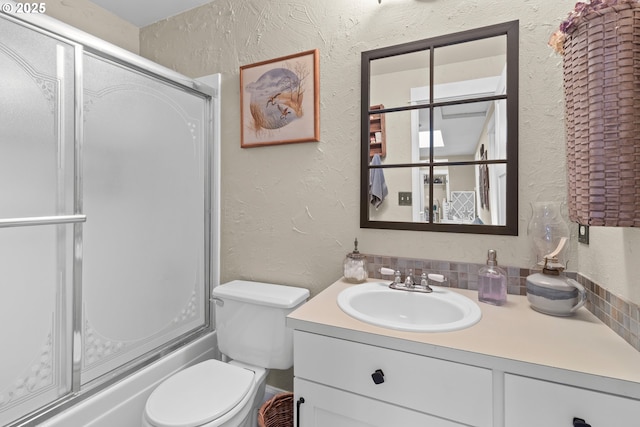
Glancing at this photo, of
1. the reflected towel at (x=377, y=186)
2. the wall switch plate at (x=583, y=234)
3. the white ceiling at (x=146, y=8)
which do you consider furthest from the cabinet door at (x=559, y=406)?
the white ceiling at (x=146, y=8)

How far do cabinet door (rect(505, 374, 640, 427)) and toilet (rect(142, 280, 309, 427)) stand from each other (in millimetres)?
910

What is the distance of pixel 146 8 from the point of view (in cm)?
194

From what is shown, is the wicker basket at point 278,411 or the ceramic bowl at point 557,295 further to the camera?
the wicker basket at point 278,411

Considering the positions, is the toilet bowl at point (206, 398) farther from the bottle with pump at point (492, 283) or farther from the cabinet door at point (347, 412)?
the bottle with pump at point (492, 283)

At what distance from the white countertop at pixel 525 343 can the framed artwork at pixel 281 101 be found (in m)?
0.98

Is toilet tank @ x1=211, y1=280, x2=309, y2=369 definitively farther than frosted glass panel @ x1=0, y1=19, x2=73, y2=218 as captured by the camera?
Yes

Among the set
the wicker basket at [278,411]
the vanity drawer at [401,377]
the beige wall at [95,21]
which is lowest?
the wicker basket at [278,411]

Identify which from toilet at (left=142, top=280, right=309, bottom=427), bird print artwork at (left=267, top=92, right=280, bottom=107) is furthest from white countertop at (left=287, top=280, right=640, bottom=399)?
bird print artwork at (left=267, top=92, right=280, bottom=107)

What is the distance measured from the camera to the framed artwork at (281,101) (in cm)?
156

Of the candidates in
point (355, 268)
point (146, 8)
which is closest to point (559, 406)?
point (355, 268)

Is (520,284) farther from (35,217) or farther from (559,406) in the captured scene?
(35,217)

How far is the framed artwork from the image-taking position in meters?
1.56

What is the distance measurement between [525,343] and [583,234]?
0.57 meters

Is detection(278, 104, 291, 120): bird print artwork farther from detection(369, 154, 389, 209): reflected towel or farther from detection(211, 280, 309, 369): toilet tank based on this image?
detection(211, 280, 309, 369): toilet tank
